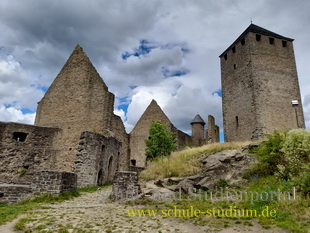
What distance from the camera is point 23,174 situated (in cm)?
1591

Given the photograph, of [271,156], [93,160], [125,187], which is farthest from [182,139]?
[125,187]

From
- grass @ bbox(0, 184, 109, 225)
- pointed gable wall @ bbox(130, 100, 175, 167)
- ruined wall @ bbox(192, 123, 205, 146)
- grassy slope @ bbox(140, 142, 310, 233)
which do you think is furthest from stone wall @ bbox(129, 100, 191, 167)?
grass @ bbox(0, 184, 109, 225)

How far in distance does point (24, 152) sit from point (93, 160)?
16.4 feet

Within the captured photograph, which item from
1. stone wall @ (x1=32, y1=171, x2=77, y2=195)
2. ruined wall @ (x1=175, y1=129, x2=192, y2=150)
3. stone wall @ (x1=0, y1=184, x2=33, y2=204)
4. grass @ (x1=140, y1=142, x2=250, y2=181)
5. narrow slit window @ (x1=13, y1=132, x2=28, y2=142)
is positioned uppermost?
ruined wall @ (x1=175, y1=129, x2=192, y2=150)

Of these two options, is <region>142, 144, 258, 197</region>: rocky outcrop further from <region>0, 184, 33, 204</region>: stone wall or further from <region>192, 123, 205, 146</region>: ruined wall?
<region>192, 123, 205, 146</region>: ruined wall

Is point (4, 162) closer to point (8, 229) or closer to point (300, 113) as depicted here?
point (8, 229)

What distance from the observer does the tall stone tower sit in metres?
22.0

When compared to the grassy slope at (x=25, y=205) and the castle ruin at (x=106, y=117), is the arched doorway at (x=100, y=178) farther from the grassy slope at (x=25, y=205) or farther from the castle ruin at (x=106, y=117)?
the grassy slope at (x=25, y=205)

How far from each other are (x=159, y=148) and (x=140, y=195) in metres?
13.1

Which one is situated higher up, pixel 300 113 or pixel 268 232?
pixel 300 113

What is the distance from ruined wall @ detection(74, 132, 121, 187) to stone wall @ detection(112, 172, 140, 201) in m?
4.86

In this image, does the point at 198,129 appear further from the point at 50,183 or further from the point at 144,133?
the point at 50,183

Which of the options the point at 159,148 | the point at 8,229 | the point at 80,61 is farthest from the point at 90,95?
the point at 8,229

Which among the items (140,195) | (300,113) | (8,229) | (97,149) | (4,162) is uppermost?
(300,113)
